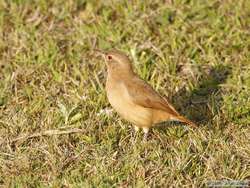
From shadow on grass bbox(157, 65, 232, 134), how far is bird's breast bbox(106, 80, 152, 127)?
52 cm

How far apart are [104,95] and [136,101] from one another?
1041 millimetres

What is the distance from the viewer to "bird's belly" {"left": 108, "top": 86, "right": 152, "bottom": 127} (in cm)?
741

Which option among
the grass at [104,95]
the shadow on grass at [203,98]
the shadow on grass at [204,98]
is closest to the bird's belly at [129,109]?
the grass at [104,95]

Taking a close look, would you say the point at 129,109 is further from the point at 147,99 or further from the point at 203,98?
the point at 203,98

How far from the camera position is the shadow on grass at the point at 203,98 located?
8070mm

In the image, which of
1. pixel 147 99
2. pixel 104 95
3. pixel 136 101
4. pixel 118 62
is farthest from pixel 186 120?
pixel 104 95

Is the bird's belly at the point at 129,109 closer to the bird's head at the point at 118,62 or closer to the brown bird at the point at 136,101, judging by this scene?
the brown bird at the point at 136,101

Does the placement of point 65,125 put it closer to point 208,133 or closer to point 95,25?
point 208,133

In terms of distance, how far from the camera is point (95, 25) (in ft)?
32.3

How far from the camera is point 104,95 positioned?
8422mm

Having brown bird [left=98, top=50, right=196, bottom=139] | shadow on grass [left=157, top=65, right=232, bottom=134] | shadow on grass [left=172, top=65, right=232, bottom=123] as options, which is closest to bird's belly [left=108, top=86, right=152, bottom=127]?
brown bird [left=98, top=50, right=196, bottom=139]

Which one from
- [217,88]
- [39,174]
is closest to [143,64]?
[217,88]

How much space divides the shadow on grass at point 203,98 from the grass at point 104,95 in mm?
13

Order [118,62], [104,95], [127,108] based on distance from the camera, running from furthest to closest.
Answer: [104,95] → [118,62] → [127,108]
